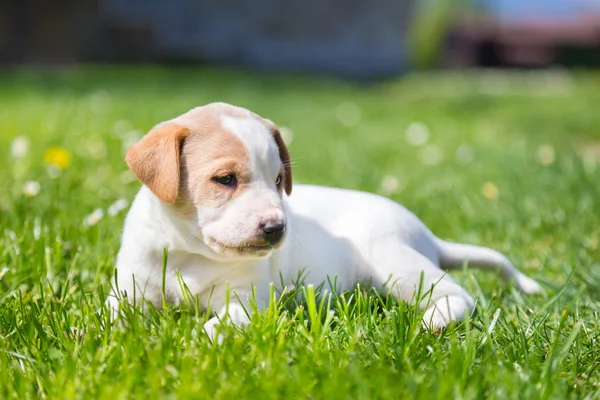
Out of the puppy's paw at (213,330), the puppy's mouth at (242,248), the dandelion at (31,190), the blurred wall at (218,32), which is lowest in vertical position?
the blurred wall at (218,32)

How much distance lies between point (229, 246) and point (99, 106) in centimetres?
677

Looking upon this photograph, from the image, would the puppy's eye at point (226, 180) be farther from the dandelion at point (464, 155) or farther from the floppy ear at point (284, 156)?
the dandelion at point (464, 155)

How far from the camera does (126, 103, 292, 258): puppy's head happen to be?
2.33 metres

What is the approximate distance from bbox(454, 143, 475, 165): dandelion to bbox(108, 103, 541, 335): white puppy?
3.68 metres

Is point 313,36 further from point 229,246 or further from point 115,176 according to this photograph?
point 229,246

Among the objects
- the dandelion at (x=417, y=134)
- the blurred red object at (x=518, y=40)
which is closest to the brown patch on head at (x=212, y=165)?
the dandelion at (x=417, y=134)

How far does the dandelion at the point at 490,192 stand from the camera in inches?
192

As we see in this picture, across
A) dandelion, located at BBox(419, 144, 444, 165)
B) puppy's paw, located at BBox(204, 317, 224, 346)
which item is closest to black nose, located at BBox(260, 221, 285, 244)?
puppy's paw, located at BBox(204, 317, 224, 346)

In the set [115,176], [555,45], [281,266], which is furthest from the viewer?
[555,45]

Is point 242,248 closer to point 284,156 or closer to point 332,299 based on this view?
point 284,156

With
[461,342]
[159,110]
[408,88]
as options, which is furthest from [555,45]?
[461,342]

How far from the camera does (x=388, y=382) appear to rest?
192cm

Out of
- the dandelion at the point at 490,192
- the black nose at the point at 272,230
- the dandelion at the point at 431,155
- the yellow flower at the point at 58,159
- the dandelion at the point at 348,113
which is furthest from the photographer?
the dandelion at the point at 348,113

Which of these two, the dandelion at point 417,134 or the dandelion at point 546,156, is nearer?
the dandelion at point 546,156
